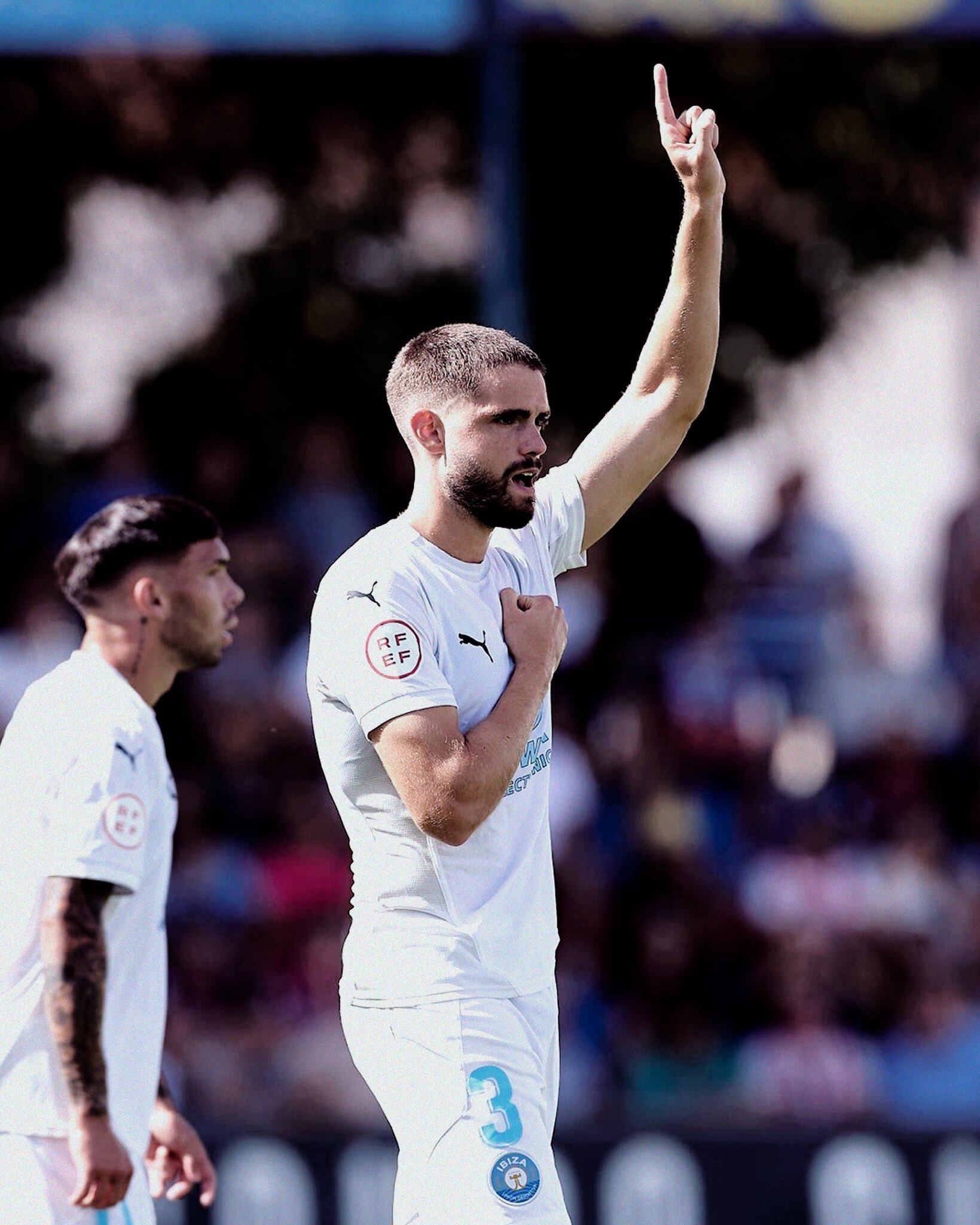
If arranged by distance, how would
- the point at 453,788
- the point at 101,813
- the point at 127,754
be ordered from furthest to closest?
the point at 127,754
the point at 101,813
the point at 453,788

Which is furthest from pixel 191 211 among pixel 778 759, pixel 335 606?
pixel 335 606

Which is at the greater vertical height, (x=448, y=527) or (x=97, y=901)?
(x=448, y=527)

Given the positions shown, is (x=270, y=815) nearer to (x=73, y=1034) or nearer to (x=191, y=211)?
(x=73, y=1034)

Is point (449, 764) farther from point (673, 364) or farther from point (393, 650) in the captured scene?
point (673, 364)

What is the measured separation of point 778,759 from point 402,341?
5249mm

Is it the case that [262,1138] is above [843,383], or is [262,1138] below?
below

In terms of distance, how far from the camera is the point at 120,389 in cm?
1480

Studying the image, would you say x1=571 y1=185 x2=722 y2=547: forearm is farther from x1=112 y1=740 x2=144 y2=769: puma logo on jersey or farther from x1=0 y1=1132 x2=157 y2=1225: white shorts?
x1=0 y1=1132 x2=157 y2=1225: white shorts

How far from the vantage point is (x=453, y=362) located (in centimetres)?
464

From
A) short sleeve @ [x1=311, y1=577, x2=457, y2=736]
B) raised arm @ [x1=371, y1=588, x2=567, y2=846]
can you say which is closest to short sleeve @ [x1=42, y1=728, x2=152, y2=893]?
short sleeve @ [x1=311, y1=577, x2=457, y2=736]

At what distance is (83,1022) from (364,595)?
3.86 ft

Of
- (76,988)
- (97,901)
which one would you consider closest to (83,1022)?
(76,988)

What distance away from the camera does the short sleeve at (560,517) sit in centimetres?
505

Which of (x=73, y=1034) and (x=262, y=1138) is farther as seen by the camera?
(x=262, y=1138)
